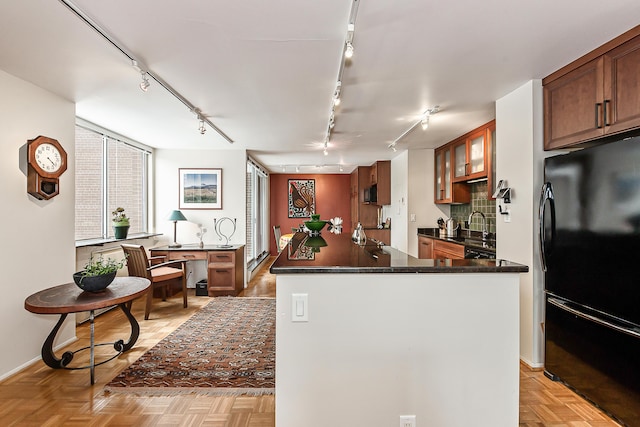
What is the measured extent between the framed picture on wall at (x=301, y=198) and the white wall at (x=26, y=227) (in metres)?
6.43

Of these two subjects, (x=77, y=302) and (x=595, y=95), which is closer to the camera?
(x=595, y=95)

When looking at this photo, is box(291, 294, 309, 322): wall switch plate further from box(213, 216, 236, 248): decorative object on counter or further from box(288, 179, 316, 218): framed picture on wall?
box(288, 179, 316, 218): framed picture on wall

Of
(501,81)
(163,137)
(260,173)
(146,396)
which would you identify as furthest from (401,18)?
(260,173)

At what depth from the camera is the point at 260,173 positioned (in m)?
7.91

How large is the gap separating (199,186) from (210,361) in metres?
3.45

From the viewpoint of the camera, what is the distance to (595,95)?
228cm

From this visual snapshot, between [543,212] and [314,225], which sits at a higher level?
[543,212]

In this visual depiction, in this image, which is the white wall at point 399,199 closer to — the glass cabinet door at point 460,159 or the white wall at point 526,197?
the glass cabinet door at point 460,159

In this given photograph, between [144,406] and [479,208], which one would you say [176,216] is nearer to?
[144,406]

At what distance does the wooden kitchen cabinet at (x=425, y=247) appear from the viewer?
513 cm

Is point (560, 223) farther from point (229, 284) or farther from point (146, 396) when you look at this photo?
point (229, 284)

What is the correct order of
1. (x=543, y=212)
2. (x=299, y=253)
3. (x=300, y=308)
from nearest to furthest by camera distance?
1. (x=300, y=308)
2. (x=299, y=253)
3. (x=543, y=212)

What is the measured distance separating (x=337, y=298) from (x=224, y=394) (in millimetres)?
1430

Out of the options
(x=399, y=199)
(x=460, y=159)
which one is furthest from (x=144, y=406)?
(x=399, y=199)
